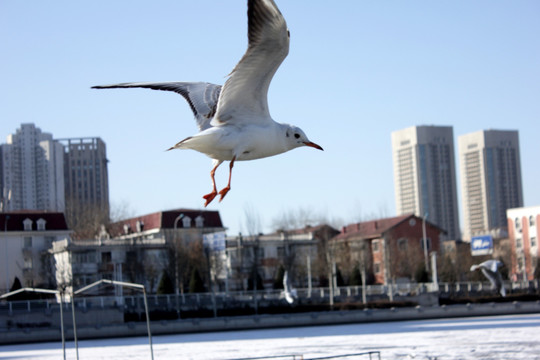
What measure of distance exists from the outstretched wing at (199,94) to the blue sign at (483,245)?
58435 mm

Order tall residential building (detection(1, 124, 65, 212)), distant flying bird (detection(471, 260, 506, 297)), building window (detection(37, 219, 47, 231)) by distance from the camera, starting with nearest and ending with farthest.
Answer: distant flying bird (detection(471, 260, 506, 297)) < building window (detection(37, 219, 47, 231)) < tall residential building (detection(1, 124, 65, 212))

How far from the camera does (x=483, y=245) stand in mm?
68625

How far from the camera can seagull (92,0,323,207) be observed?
1026 centimetres

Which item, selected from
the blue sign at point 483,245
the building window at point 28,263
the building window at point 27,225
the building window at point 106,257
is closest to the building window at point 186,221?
the building window at point 106,257

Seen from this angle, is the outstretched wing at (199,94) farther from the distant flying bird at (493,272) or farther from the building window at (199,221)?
the building window at (199,221)

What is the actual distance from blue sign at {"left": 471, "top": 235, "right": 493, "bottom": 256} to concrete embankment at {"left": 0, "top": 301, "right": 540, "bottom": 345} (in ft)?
58.1

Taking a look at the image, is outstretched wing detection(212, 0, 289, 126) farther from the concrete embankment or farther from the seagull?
the concrete embankment

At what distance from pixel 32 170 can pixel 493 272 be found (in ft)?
495

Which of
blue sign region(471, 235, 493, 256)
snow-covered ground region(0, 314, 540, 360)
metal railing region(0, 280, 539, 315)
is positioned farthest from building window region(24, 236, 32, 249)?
snow-covered ground region(0, 314, 540, 360)

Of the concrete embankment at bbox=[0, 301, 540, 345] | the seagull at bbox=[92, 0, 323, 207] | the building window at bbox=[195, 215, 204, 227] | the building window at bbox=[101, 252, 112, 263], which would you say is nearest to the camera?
the seagull at bbox=[92, 0, 323, 207]

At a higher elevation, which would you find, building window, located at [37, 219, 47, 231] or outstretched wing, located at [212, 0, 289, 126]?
building window, located at [37, 219, 47, 231]

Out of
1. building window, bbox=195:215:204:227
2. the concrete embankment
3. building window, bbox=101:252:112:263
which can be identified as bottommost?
the concrete embankment

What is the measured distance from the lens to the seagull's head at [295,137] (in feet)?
36.5

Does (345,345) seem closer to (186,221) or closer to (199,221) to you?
(199,221)
